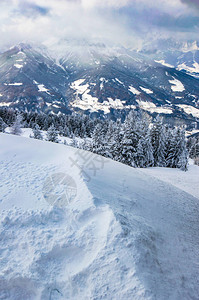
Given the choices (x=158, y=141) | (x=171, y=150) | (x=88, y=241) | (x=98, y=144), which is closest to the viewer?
(x=88, y=241)

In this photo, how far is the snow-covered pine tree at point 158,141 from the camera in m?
29.0

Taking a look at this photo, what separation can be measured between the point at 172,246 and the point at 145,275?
6.30 ft

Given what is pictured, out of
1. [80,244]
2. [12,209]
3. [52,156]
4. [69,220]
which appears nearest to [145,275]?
[80,244]

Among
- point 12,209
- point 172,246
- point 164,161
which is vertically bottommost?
point 164,161

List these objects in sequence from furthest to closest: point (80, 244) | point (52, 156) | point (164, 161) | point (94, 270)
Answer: point (164, 161) → point (52, 156) → point (80, 244) → point (94, 270)

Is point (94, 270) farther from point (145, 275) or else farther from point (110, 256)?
point (145, 275)

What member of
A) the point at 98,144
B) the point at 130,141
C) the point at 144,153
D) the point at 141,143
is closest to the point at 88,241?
the point at 130,141

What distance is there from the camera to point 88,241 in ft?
15.6

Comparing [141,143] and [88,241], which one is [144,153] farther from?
[88,241]

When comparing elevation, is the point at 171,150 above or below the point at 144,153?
above

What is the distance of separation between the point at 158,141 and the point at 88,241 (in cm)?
2662

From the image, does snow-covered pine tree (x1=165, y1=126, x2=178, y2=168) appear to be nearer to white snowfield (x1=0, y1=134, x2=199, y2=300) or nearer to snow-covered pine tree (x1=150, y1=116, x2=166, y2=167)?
snow-covered pine tree (x1=150, y1=116, x2=166, y2=167)

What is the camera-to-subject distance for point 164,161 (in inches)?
1198

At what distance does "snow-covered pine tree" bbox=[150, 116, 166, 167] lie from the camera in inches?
1140
